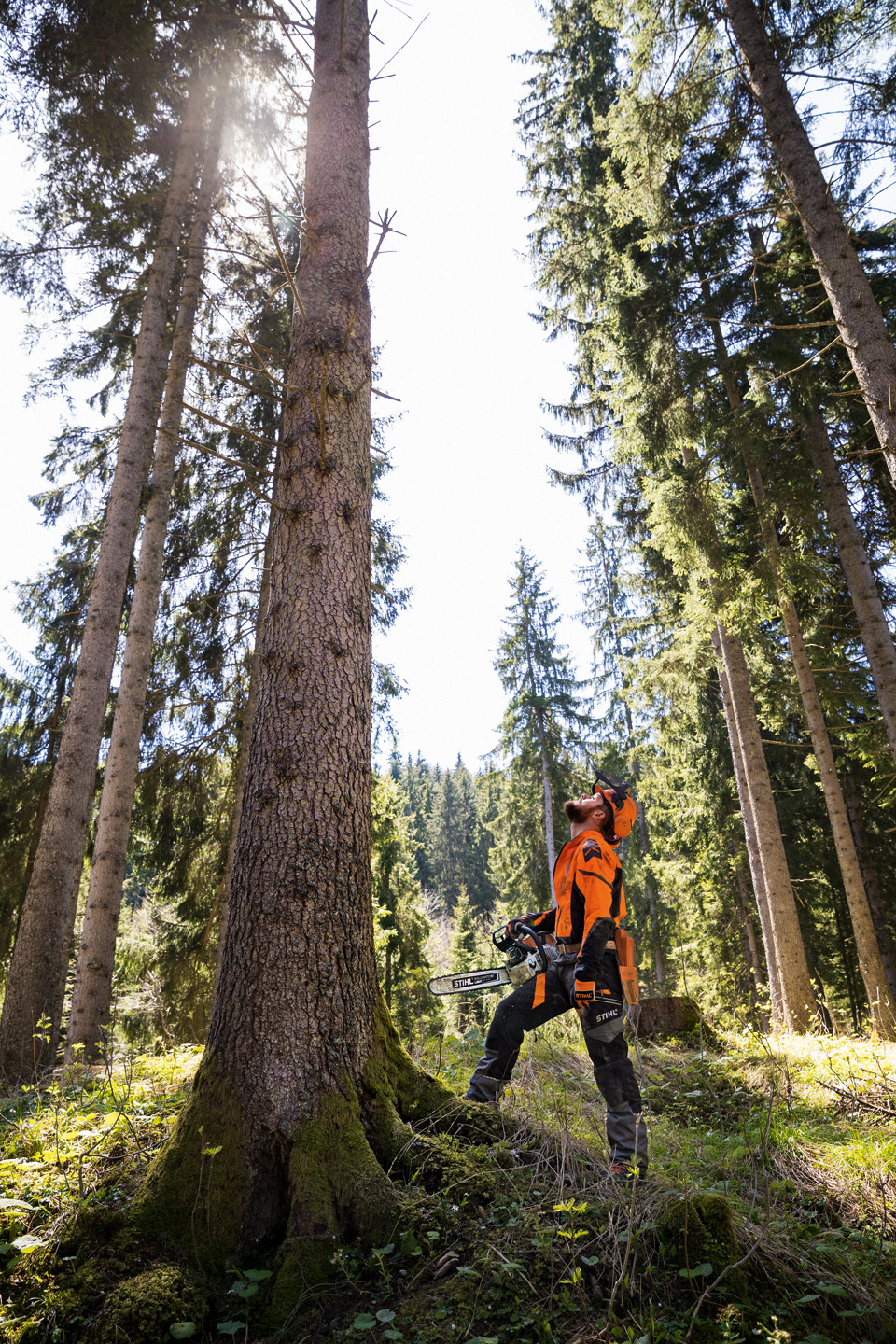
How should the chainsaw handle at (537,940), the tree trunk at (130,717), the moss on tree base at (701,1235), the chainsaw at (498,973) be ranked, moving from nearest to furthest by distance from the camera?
the moss on tree base at (701,1235) < the chainsaw handle at (537,940) < the chainsaw at (498,973) < the tree trunk at (130,717)

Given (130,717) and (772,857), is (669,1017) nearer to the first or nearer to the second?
(772,857)

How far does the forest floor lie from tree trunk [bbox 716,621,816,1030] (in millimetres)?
5857

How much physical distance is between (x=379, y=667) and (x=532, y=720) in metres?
11.1

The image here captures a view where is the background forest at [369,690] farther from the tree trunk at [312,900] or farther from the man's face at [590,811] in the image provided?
the man's face at [590,811]

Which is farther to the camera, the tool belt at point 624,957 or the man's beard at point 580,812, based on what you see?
the man's beard at point 580,812

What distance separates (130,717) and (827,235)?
27.7 feet

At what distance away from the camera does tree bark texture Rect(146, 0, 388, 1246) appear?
2625 mm

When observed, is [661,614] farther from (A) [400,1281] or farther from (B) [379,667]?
(A) [400,1281]

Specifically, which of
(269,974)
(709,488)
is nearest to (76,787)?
(269,974)

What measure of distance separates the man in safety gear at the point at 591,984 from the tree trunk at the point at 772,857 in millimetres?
5814

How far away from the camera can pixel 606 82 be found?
1231 cm

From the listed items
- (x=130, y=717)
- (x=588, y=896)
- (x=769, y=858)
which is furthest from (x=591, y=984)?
(x=769, y=858)

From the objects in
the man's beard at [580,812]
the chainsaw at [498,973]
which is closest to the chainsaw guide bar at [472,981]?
the chainsaw at [498,973]

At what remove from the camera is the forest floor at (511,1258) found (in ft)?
6.79
